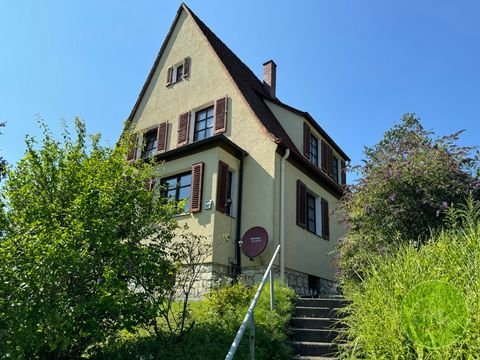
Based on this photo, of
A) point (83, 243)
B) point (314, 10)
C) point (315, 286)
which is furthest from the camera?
point (315, 286)

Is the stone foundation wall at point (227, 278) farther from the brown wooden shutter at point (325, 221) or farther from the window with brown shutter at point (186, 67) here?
the window with brown shutter at point (186, 67)

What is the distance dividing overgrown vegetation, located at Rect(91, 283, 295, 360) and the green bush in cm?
134

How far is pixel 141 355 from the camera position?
5.41 metres

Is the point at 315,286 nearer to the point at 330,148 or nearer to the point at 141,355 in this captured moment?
the point at 330,148

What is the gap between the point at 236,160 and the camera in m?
11.5

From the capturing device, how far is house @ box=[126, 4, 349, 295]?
10.5 metres

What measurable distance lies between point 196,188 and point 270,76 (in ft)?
23.8

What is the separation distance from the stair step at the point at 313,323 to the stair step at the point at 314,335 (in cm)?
19

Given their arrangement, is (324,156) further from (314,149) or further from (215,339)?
(215,339)

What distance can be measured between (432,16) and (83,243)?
7660 millimetres

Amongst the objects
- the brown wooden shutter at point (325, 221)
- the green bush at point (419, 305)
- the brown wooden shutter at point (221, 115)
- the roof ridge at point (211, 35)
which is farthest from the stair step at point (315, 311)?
the roof ridge at point (211, 35)

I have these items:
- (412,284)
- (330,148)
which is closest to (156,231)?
(412,284)

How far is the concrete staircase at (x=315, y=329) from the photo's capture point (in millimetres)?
5531

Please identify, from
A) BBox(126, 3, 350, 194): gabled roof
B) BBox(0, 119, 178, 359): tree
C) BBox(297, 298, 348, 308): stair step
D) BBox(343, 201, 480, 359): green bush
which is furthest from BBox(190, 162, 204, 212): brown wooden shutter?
BBox(343, 201, 480, 359): green bush
